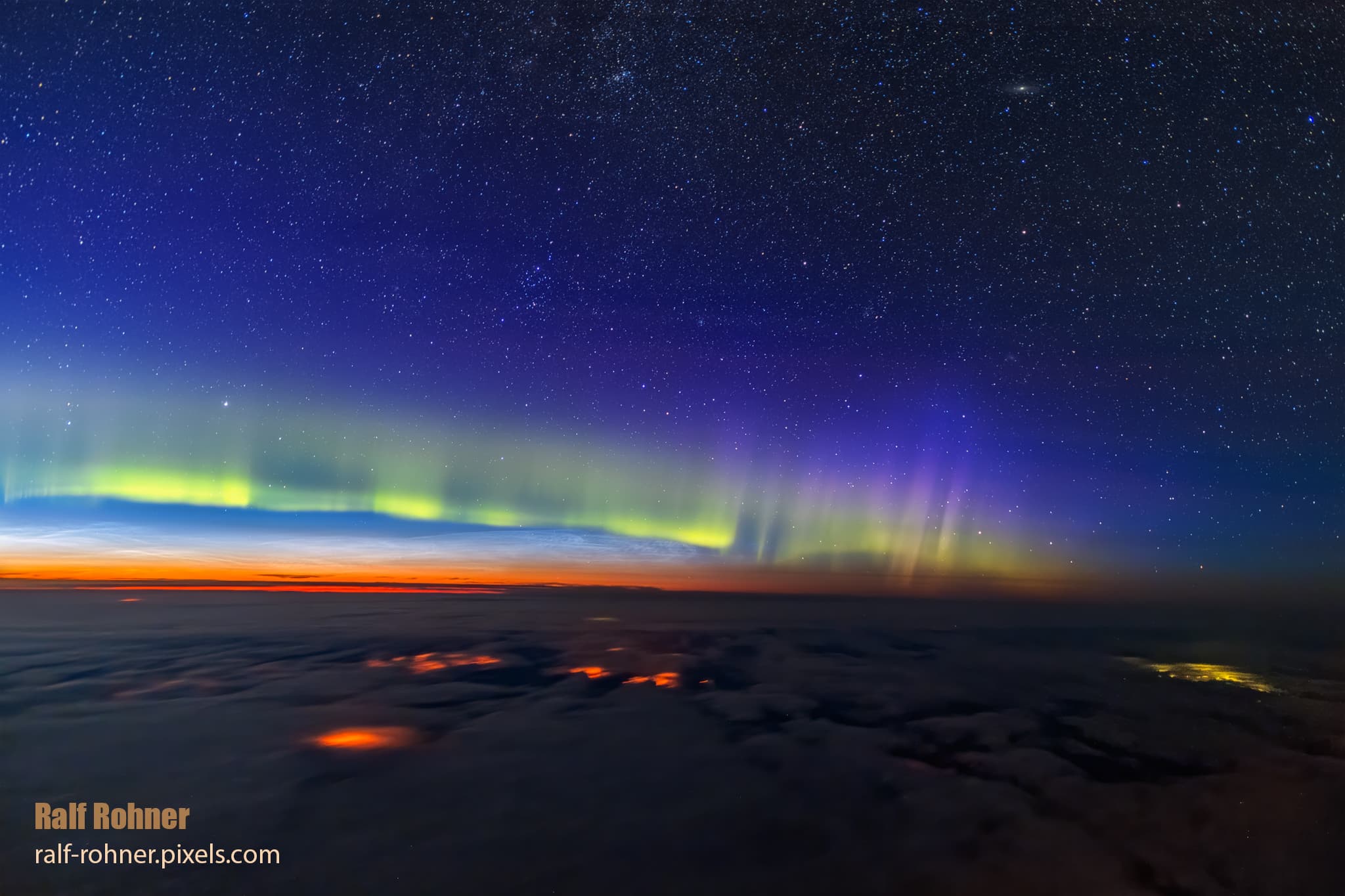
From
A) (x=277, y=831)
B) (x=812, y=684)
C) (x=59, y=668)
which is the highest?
(x=277, y=831)

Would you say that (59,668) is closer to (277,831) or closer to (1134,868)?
(277,831)

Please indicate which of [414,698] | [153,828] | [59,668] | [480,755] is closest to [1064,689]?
[480,755]

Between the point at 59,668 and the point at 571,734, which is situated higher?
the point at 571,734

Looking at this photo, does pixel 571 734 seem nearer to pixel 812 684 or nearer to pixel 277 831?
pixel 277 831

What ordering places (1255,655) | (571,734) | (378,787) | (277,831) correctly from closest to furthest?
(277,831)
(378,787)
(571,734)
(1255,655)

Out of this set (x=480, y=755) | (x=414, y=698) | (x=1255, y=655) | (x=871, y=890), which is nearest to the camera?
(x=871, y=890)

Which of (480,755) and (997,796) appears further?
(480,755)

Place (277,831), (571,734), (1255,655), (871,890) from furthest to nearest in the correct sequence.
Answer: (1255,655) < (571,734) < (277,831) < (871,890)

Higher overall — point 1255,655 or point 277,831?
point 277,831

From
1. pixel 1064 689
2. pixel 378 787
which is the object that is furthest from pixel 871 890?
pixel 1064 689
